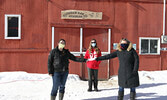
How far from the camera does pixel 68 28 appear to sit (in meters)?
8.81

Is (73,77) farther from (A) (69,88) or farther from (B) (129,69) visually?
(B) (129,69)

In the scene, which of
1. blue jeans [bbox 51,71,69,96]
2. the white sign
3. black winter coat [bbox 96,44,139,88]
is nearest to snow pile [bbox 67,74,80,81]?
the white sign

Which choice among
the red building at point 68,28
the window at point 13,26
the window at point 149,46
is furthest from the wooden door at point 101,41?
the window at point 13,26

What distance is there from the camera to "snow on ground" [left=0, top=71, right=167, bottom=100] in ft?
18.8

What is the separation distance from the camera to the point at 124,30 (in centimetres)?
927

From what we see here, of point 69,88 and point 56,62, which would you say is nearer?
point 56,62

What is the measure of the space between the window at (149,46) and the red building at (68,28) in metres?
0.13

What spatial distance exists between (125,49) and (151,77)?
4.56 metres

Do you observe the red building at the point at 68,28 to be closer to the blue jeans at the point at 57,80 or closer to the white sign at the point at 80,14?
the white sign at the point at 80,14

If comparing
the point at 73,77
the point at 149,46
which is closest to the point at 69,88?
the point at 73,77

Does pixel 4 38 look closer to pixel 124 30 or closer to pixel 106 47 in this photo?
pixel 106 47

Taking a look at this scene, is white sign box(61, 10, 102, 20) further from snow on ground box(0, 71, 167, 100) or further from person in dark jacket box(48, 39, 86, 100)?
person in dark jacket box(48, 39, 86, 100)

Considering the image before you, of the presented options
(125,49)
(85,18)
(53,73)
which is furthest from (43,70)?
(125,49)

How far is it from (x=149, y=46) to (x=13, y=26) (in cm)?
716
